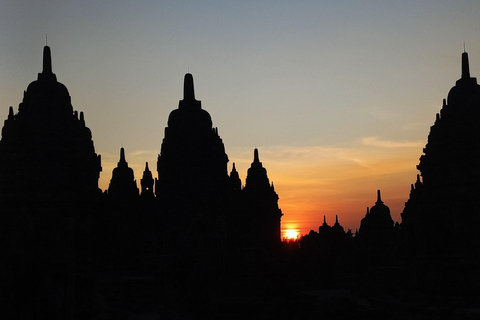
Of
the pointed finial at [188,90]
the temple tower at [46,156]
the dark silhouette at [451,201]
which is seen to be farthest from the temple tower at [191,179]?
the temple tower at [46,156]

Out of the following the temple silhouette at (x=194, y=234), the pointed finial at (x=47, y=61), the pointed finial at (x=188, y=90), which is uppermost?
the pointed finial at (x=188, y=90)

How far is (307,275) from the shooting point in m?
58.5

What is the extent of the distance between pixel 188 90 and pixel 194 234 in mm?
11598

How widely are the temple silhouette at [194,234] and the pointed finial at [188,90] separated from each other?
0.11 m

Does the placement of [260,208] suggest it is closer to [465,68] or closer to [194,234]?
[194,234]

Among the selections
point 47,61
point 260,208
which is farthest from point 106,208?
point 47,61

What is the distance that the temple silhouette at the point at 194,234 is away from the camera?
96.9 ft

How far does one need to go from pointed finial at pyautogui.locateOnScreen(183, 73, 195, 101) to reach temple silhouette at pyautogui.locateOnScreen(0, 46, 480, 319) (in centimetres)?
11

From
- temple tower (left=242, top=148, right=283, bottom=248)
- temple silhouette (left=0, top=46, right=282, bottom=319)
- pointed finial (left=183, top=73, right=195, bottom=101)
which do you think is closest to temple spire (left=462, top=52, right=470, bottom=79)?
temple silhouette (left=0, top=46, right=282, bottom=319)

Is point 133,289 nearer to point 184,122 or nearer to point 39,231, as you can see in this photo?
point 39,231

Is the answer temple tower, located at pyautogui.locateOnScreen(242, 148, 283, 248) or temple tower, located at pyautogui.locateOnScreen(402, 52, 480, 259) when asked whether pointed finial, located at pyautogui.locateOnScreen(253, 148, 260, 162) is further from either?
temple tower, located at pyautogui.locateOnScreen(402, 52, 480, 259)

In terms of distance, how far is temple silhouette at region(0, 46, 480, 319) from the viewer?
2953cm

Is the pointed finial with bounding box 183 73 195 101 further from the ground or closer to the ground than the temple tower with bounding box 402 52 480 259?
further from the ground

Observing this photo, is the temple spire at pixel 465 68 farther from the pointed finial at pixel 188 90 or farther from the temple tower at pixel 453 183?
the pointed finial at pixel 188 90
